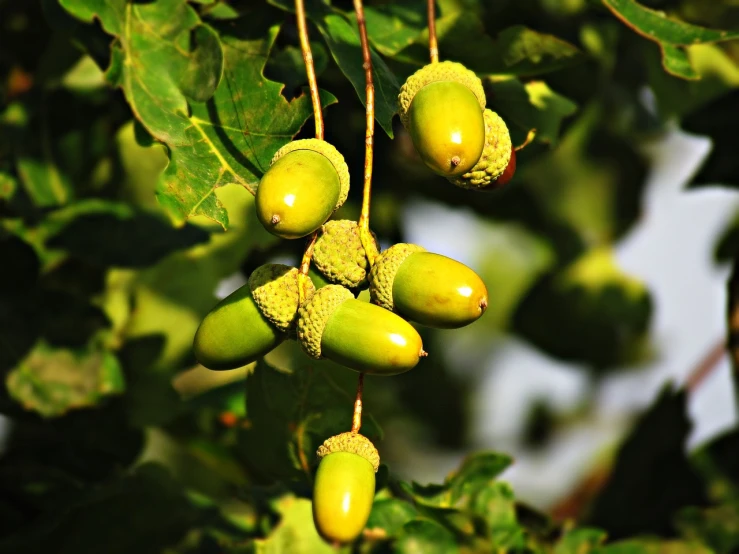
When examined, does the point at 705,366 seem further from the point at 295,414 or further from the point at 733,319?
the point at 295,414

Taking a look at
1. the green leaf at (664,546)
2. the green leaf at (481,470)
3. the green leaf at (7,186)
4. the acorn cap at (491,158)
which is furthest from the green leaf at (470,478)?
the green leaf at (7,186)

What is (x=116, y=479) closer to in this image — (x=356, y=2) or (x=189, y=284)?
(x=189, y=284)

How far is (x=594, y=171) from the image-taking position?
8.04 ft

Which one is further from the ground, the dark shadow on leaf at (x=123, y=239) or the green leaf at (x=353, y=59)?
the green leaf at (x=353, y=59)

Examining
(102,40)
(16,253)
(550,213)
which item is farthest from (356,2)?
(550,213)

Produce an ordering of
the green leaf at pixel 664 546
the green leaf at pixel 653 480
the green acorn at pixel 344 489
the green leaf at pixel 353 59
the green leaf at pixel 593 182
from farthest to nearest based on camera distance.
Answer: the green leaf at pixel 593 182 → the green leaf at pixel 653 480 → the green leaf at pixel 664 546 → the green leaf at pixel 353 59 → the green acorn at pixel 344 489

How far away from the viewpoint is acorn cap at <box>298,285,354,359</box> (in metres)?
1.14

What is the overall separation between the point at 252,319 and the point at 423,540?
60cm

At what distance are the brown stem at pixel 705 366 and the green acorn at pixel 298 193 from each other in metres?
1.64

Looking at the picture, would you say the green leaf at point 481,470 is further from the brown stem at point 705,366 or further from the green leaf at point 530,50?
the brown stem at point 705,366

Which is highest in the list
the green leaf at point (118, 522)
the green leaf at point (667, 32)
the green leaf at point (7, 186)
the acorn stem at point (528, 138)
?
the green leaf at point (667, 32)

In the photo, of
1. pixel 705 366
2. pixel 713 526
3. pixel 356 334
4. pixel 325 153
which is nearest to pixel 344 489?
pixel 356 334

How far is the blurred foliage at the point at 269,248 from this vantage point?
138 centimetres

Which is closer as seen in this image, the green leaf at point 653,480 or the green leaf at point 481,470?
the green leaf at point 481,470
